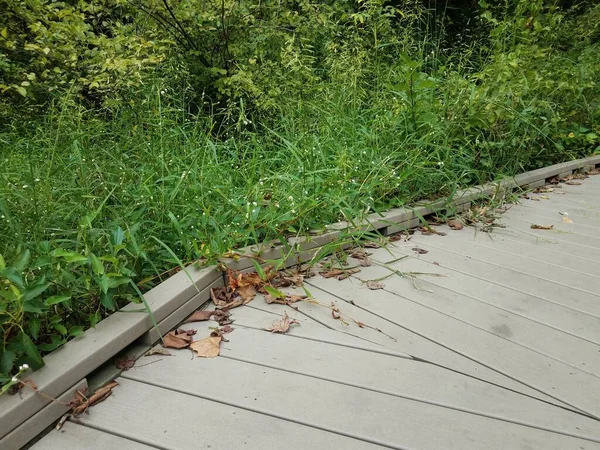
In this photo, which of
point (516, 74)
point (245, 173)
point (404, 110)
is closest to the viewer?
point (245, 173)

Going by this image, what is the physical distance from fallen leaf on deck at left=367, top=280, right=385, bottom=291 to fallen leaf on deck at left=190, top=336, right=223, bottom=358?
71 centimetres

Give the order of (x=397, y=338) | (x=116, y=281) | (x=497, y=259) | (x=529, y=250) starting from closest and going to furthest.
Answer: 1. (x=116, y=281)
2. (x=397, y=338)
3. (x=497, y=259)
4. (x=529, y=250)

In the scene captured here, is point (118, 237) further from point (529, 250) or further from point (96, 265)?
point (529, 250)

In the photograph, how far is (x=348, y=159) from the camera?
2.76m

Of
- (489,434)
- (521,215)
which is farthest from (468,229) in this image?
(489,434)

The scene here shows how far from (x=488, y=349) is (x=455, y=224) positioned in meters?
1.37

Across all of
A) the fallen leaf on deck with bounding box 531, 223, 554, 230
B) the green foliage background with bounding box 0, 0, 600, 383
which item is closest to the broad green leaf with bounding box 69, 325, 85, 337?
the green foliage background with bounding box 0, 0, 600, 383

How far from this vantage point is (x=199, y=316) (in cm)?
171

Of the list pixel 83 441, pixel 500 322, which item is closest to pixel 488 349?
pixel 500 322

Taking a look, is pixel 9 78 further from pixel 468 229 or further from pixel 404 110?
pixel 468 229

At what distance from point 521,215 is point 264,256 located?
6.15 ft

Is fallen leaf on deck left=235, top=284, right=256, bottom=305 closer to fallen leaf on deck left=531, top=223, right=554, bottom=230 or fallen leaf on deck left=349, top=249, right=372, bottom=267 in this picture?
fallen leaf on deck left=349, top=249, right=372, bottom=267

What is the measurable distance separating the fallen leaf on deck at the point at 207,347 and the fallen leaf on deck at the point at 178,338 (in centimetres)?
3

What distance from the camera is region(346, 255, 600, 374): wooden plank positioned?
1.48m
